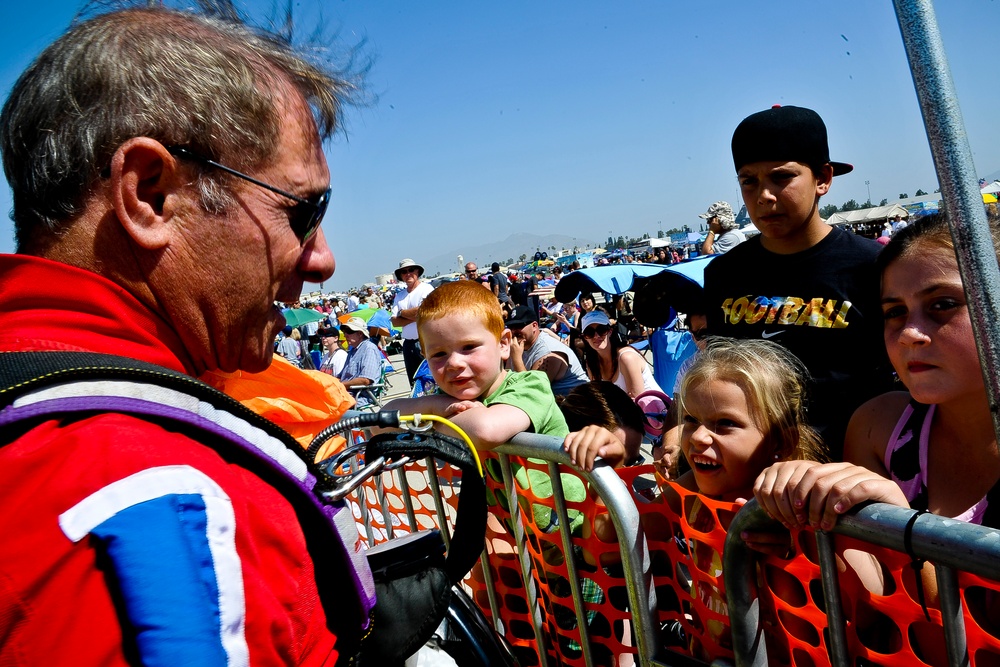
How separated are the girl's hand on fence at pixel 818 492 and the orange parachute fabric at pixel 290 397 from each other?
1.47 m

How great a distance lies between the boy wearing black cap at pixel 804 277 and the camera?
2.21 metres

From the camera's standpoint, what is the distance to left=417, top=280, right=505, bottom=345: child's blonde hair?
255 centimetres

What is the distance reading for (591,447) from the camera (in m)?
1.71

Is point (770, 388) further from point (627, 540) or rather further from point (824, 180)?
point (824, 180)

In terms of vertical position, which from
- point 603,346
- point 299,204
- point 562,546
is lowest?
point 603,346

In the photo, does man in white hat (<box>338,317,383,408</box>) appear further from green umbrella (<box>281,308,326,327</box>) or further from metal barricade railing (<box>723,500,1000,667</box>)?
metal barricade railing (<box>723,500,1000,667</box>)

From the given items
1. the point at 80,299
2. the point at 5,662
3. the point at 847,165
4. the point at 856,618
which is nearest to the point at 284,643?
the point at 5,662

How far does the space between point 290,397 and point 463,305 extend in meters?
0.78

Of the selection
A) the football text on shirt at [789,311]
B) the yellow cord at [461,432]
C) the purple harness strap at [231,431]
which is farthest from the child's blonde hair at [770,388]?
the purple harness strap at [231,431]

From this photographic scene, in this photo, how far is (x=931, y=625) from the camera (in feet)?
3.92

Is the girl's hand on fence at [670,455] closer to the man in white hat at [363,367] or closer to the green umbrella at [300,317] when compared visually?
the man in white hat at [363,367]

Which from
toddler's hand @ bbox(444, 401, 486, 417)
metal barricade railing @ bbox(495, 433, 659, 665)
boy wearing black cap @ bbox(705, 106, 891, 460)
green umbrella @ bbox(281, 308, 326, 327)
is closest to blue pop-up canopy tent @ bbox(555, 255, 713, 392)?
boy wearing black cap @ bbox(705, 106, 891, 460)

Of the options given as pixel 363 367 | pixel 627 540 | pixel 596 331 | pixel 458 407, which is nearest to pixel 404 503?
pixel 458 407

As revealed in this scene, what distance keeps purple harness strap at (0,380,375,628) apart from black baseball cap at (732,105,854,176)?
217 cm
